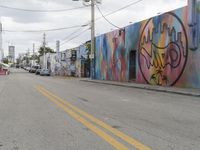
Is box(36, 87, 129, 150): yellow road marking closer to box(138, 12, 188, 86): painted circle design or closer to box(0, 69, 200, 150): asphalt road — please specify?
box(0, 69, 200, 150): asphalt road

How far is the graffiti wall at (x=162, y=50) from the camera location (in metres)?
28.1

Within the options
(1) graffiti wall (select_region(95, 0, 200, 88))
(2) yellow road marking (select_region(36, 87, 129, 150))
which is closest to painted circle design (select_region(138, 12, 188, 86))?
(1) graffiti wall (select_region(95, 0, 200, 88))

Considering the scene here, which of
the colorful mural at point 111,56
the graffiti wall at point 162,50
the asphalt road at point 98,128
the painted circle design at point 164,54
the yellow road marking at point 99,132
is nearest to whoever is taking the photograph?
the yellow road marking at point 99,132

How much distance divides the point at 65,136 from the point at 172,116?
15.0ft

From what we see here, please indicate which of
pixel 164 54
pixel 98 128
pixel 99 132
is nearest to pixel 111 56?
pixel 164 54

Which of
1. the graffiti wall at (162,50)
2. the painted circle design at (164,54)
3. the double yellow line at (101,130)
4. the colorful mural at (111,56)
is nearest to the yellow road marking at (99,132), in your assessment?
the double yellow line at (101,130)

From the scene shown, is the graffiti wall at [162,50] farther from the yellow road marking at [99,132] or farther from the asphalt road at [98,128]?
the yellow road marking at [99,132]

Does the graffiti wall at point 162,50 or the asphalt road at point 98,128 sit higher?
the graffiti wall at point 162,50

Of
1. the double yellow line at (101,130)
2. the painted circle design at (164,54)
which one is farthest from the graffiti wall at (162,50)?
the double yellow line at (101,130)

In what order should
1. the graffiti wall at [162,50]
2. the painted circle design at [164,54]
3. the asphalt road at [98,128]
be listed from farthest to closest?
the painted circle design at [164,54], the graffiti wall at [162,50], the asphalt road at [98,128]

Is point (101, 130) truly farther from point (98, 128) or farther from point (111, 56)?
point (111, 56)

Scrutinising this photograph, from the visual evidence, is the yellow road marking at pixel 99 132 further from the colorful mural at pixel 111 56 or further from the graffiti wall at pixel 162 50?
the colorful mural at pixel 111 56

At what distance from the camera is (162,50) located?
32.6 meters

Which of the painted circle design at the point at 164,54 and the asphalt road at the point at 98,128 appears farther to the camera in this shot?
the painted circle design at the point at 164,54
